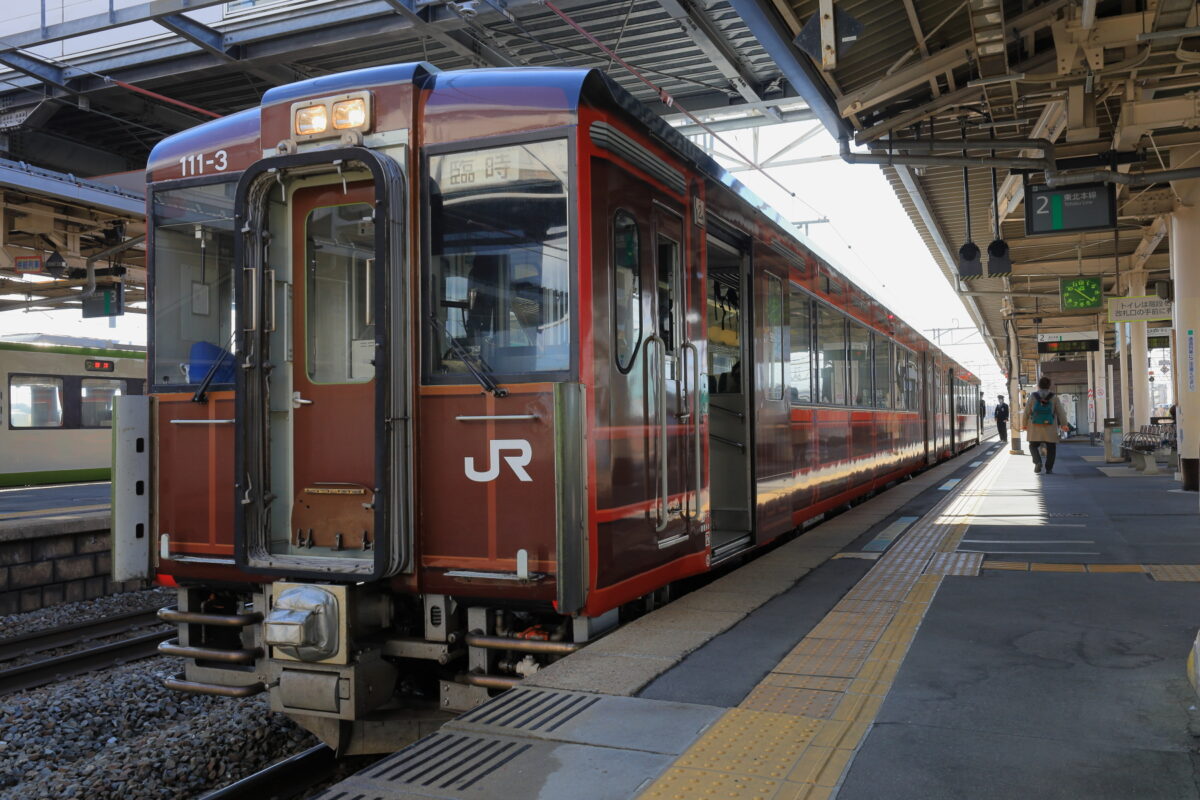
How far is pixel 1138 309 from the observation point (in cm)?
1566

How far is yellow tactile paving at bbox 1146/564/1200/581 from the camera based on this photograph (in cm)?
619

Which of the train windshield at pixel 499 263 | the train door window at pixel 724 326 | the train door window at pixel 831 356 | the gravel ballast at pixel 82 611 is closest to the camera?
the train windshield at pixel 499 263

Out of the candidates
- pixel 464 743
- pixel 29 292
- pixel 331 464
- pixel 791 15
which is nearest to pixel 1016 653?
pixel 464 743

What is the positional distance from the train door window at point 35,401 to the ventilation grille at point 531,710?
16.7 metres

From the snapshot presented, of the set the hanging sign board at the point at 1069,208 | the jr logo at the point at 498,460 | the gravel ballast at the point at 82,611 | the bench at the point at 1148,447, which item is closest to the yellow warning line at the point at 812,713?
the jr logo at the point at 498,460

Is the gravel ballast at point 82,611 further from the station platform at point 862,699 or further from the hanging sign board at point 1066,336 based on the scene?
the hanging sign board at point 1066,336

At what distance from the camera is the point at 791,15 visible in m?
8.18

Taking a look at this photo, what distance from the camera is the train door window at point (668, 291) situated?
5148mm

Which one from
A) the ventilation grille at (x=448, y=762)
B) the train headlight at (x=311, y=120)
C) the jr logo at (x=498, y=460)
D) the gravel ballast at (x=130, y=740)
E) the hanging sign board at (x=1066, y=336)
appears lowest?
the gravel ballast at (x=130, y=740)

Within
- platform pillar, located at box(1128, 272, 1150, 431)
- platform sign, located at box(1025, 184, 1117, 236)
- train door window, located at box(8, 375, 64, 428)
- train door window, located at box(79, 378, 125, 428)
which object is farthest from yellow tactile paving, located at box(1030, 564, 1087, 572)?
train door window, located at box(8, 375, 64, 428)

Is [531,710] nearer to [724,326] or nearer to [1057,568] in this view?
[724,326]

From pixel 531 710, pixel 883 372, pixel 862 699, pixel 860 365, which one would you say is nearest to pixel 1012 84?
pixel 860 365

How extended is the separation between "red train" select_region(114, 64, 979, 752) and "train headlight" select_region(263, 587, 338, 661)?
0.4 inches

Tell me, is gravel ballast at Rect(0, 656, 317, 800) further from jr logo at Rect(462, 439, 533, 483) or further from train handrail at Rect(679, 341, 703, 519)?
train handrail at Rect(679, 341, 703, 519)
